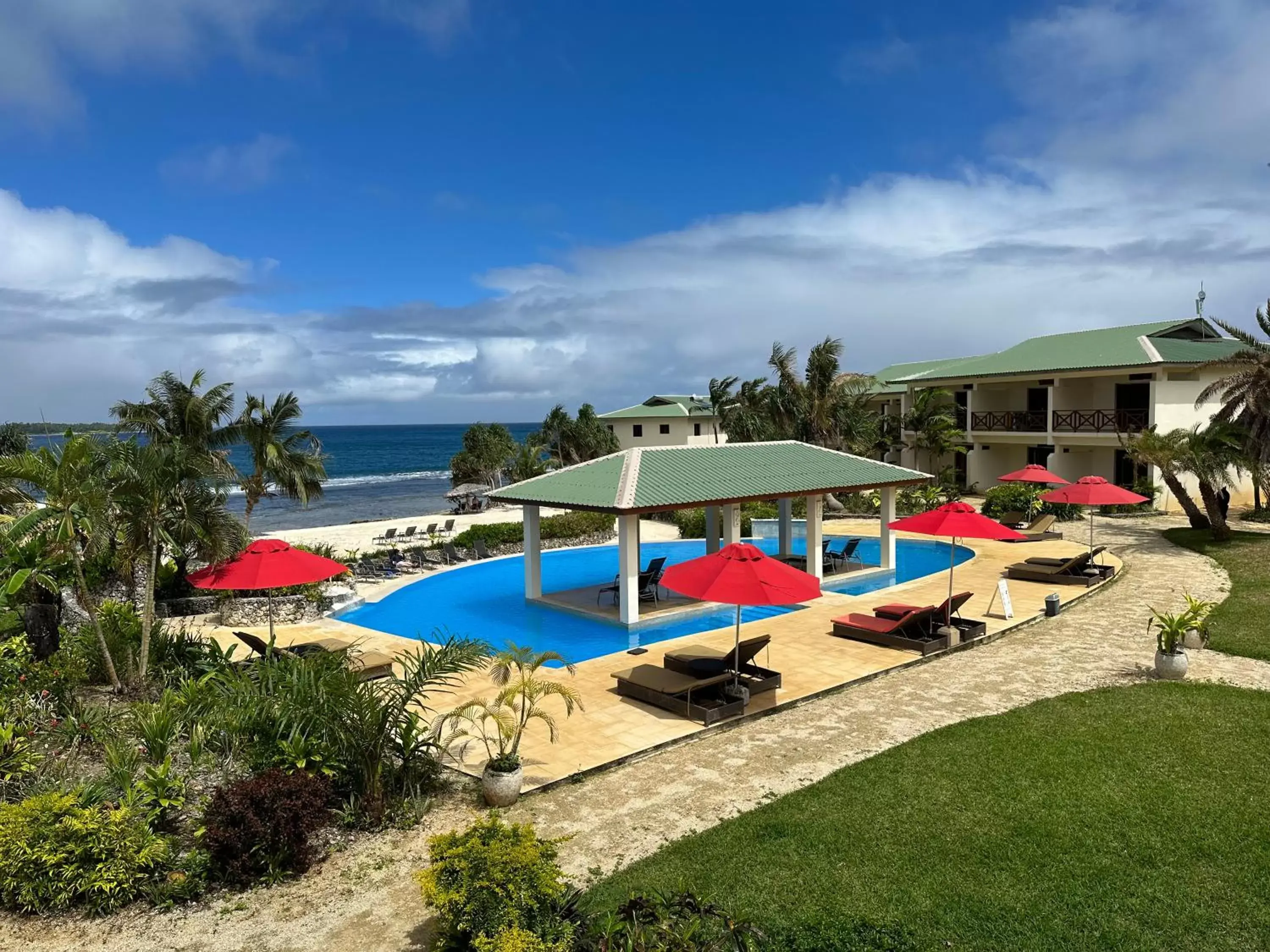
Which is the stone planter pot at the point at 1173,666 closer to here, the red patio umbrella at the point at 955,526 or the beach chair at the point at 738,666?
the red patio umbrella at the point at 955,526

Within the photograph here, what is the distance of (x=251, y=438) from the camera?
23.7 m

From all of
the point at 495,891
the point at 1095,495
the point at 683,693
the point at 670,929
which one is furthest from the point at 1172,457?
the point at 495,891

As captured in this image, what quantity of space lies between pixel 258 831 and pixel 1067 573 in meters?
20.3

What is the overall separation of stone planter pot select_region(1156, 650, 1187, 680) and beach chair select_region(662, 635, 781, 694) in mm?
6036

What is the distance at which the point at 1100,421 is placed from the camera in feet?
120

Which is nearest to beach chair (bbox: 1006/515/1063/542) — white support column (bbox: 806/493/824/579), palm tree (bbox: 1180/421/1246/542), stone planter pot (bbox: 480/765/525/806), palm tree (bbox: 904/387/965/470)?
palm tree (bbox: 1180/421/1246/542)

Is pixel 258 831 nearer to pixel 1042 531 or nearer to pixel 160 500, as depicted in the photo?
pixel 160 500

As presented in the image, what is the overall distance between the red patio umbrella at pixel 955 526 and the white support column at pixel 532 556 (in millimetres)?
9398

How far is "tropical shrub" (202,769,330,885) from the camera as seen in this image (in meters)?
7.25

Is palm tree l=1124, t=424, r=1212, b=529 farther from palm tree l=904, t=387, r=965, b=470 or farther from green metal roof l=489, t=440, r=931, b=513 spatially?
palm tree l=904, t=387, r=965, b=470

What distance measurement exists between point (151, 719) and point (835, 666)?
1035cm

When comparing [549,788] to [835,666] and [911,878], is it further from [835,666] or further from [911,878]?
[835,666]

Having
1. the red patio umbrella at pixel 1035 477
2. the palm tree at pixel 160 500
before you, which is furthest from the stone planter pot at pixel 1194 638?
the palm tree at pixel 160 500

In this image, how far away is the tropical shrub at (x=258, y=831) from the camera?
7250 millimetres
